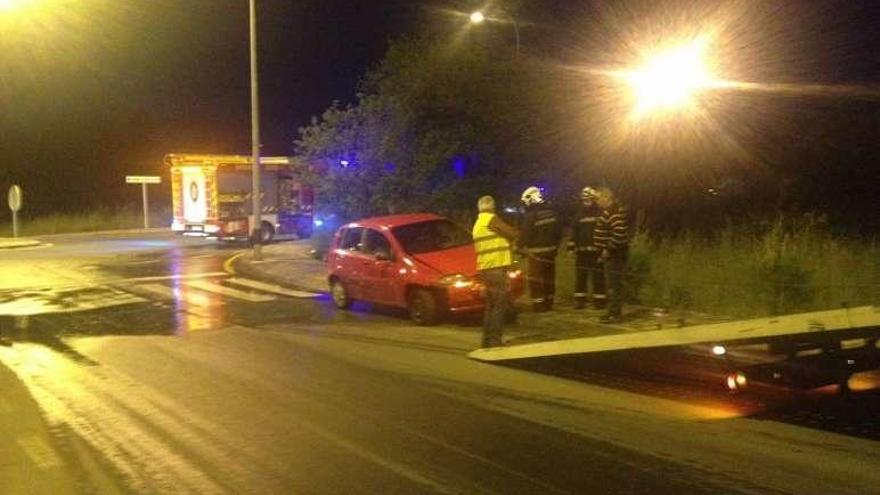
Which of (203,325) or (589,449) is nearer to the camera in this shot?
(589,449)

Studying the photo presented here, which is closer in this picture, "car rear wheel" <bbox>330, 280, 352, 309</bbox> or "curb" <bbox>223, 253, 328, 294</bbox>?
"car rear wheel" <bbox>330, 280, 352, 309</bbox>

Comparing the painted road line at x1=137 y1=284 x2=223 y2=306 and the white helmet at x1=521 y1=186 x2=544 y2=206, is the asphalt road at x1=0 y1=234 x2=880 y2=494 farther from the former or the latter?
the painted road line at x1=137 y1=284 x2=223 y2=306

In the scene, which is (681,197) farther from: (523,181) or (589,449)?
(589,449)

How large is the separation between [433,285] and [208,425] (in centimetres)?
580

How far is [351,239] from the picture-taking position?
50.7 ft

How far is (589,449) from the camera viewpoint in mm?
7008

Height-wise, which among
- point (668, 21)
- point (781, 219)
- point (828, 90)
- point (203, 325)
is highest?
point (668, 21)

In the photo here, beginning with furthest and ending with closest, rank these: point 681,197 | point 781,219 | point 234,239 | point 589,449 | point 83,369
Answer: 1. point 234,239
2. point 681,197
3. point 781,219
4. point 83,369
5. point 589,449

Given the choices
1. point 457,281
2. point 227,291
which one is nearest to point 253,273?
point 227,291

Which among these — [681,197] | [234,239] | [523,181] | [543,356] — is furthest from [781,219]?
[234,239]

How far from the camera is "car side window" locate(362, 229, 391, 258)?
1438 cm

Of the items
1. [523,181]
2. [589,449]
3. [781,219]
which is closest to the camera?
[589,449]

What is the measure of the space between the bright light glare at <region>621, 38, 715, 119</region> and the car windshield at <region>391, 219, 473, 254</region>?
5.73m

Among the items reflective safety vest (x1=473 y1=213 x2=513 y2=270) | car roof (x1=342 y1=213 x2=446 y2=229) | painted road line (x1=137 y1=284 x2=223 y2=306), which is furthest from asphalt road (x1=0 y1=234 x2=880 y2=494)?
painted road line (x1=137 y1=284 x2=223 y2=306)
